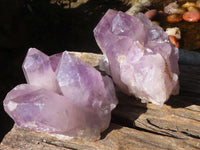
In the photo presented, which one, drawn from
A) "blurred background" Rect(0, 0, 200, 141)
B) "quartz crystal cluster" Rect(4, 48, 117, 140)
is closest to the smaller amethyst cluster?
"quartz crystal cluster" Rect(4, 48, 117, 140)

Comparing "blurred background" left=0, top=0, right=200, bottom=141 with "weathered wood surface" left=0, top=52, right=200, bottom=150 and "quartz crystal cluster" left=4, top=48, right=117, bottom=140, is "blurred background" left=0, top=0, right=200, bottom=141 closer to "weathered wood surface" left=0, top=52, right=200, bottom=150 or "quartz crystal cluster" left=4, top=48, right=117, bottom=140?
"weathered wood surface" left=0, top=52, right=200, bottom=150

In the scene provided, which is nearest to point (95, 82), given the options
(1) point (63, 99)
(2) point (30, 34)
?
(1) point (63, 99)

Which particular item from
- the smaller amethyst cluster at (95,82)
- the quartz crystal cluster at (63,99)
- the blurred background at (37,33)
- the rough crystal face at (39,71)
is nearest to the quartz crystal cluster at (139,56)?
the smaller amethyst cluster at (95,82)

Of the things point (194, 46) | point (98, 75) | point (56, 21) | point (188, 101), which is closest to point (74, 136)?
point (98, 75)

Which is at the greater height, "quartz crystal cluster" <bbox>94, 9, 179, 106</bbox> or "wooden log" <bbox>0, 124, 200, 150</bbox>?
"quartz crystal cluster" <bbox>94, 9, 179, 106</bbox>

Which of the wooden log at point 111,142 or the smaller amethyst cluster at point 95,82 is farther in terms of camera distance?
the wooden log at point 111,142

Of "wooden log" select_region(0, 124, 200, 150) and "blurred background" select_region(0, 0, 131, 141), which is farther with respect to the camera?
"blurred background" select_region(0, 0, 131, 141)

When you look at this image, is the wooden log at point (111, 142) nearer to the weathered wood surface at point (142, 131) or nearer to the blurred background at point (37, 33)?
the weathered wood surface at point (142, 131)
